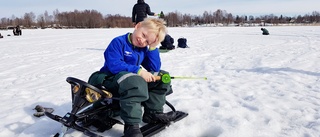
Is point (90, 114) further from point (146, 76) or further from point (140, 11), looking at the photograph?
point (140, 11)

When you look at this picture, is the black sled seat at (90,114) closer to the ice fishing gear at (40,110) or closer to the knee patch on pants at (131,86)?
the knee patch on pants at (131,86)

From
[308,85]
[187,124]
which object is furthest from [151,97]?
[308,85]

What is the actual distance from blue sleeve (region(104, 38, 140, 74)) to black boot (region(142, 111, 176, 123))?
62 cm

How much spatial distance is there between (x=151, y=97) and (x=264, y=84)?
8.77ft

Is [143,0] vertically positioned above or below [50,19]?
below

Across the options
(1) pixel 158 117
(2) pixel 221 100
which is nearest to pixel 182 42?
(2) pixel 221 100

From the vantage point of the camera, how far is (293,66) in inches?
252

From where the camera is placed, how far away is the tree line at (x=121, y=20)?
103 m

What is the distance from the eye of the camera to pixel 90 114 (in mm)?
2682

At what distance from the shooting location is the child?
248 cm

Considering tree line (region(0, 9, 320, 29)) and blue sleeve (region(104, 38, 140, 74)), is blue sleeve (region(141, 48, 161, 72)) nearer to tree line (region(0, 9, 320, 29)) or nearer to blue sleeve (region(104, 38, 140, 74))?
blue sleeve (region(104, 38, 140, 74))

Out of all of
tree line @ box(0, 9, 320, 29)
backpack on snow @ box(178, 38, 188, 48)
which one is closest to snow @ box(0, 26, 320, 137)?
backpack on snow @ box(178, 38, 188, 48)

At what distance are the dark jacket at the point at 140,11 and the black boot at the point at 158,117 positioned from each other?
20.7ft

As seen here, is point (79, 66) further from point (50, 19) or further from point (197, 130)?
point (50, 19)
